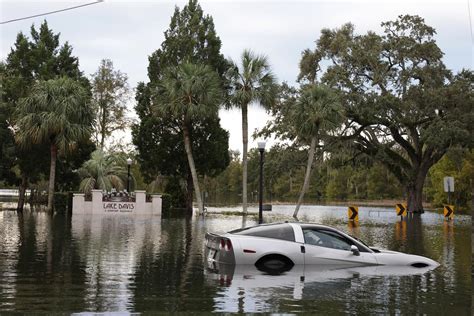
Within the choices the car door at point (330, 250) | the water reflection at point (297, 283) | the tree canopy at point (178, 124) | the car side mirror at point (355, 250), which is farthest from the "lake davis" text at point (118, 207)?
the car side mirror at point (355, 250)

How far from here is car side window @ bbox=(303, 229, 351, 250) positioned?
Result: 14.0 m

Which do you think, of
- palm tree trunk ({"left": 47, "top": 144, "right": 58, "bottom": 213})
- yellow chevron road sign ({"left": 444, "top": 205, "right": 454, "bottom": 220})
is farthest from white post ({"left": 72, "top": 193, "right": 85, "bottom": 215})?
yellow chevron road sign ({"left": 444, "top": 205, "right": 454, "bottom": 220})

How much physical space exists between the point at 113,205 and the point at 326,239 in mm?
26792

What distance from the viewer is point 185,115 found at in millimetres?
39938

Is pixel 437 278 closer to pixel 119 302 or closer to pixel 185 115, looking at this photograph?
pixel 119 302

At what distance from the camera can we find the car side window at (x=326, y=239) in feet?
46.0

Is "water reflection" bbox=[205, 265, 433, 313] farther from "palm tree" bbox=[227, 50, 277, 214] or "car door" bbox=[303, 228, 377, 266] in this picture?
"palm tree" bbox=[227, 50, 277, 214]

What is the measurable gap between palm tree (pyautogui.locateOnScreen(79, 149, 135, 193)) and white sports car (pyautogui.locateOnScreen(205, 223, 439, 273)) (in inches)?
1312

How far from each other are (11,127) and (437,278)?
1457 inches

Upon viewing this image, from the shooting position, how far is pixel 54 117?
3719 cm

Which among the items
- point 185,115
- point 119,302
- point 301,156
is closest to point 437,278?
point 119,302

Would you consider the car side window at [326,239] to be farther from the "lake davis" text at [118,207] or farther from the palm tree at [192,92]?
the "lake davis" text at [118,207]

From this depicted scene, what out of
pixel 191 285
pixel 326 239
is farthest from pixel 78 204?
pixel 191 285

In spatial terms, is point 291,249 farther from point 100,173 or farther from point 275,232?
point 100,173
